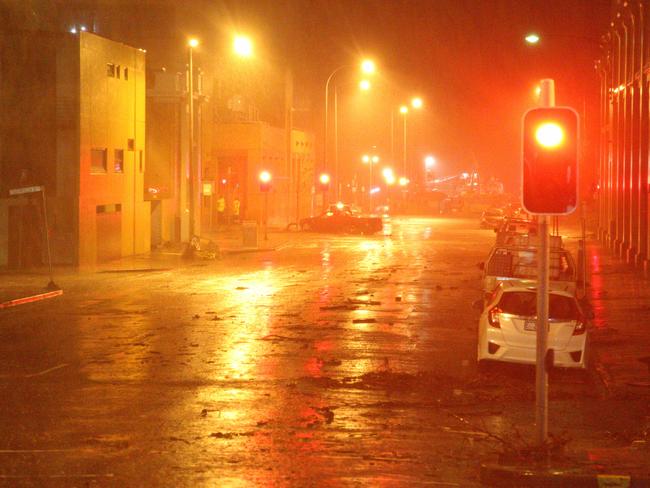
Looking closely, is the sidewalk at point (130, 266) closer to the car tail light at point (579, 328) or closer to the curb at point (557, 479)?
the car tail light at point (579, 328)

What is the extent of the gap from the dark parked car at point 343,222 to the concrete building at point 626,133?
12290 millimetres

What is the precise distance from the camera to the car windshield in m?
15.6

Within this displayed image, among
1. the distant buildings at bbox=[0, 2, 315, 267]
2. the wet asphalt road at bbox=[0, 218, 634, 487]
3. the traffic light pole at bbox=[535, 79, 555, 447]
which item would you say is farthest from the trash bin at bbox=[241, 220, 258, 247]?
the traffic light pole at bbox=[535, 79, 555, 447]

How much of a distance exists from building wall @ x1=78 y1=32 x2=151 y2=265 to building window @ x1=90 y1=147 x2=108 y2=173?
38 mm

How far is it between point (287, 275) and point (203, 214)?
29.6 meters

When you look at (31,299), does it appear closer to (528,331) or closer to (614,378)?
(528,331)

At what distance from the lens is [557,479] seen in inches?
357

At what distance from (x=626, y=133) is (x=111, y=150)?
2156 centimetres

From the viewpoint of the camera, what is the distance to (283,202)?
3093 inches

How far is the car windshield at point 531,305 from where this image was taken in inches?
615

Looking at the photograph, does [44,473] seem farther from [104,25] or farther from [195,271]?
[104,25]

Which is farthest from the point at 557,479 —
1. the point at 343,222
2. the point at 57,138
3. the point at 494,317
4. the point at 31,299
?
the point at 343,222

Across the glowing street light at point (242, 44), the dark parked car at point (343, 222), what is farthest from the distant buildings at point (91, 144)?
the dark parked car at point (343, 222)

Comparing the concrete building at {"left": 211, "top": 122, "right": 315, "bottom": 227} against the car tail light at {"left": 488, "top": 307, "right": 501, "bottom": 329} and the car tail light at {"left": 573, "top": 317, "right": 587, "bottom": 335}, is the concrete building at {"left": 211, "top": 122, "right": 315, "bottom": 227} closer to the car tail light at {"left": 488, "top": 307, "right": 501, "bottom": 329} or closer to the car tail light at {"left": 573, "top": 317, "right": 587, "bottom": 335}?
the car tail light at {"left": 488, "top": 307, "right": 501, "bottom": 329}
